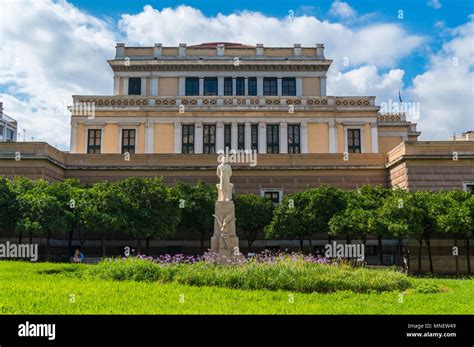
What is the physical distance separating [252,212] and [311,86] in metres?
29.6

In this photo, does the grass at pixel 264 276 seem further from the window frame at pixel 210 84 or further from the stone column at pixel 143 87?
the stone column at pixel 143 87

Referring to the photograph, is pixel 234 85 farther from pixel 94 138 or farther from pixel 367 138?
pixel 94 138

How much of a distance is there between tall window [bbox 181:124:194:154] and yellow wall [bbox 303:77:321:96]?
47.0 ft

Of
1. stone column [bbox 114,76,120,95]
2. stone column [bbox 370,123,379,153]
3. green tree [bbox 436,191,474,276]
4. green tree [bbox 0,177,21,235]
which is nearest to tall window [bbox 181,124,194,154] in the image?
stone column [bbox 114,76,120,95]

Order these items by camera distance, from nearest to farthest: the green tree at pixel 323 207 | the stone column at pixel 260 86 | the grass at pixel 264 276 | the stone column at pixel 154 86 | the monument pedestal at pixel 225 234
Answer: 1. the grass at pixel 264 276
2. the monument pedestal at pixel 225 234
3. the green tree at pixel 323 207
4. the stone column at pixel 154 86
5. the stone column at pixel 260 86

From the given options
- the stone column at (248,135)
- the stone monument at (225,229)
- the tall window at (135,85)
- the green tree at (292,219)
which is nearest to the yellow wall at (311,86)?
the stone column at (248,135)

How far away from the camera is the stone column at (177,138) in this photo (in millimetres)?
49912

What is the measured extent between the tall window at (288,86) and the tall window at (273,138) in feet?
24.6

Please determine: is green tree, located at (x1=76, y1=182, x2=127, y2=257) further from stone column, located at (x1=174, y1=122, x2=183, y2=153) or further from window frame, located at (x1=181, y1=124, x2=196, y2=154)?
window frame, located at (x1=181, y1=124, x2=196, y2=154)

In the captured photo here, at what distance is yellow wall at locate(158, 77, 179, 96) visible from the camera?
56531 mm

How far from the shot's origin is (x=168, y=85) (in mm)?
56938

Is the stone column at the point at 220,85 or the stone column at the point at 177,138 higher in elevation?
the stone column at the point at 220,85
